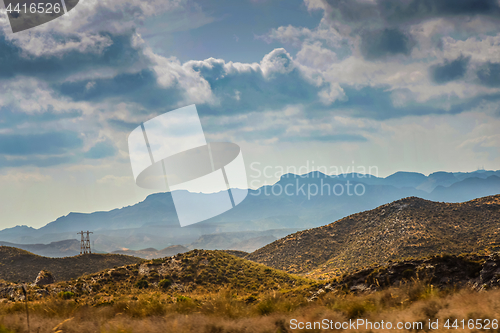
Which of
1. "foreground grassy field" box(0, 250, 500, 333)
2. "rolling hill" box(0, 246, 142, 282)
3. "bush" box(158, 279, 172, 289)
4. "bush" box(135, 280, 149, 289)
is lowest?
"rolling hill" box(0, 246, 142, 282)

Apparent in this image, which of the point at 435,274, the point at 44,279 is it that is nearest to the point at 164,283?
the point at 435,274

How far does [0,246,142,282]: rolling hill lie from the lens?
7594cm

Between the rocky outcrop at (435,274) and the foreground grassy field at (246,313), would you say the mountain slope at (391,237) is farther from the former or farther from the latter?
the foreground grassy field at (246,313)

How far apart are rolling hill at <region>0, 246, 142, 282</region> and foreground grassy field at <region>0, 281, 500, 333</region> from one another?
78.4 meters

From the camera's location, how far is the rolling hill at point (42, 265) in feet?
249

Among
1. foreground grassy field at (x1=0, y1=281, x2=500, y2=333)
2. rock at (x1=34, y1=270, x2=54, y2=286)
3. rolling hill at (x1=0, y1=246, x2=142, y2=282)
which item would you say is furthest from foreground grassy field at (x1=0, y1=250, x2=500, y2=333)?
rolling hill at (x1=0, y1=246, x2=142, y2=282)

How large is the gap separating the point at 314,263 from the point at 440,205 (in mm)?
36516

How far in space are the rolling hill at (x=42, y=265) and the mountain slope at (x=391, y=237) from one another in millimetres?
47488

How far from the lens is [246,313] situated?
33.4 feet

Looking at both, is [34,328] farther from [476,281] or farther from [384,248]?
[384,248]

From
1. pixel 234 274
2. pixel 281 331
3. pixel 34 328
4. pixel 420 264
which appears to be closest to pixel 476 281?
pixel 420 264

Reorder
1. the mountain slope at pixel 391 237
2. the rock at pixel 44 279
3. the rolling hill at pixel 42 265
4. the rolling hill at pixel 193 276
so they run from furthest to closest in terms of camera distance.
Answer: the rolling hill at pixel 42 265, the rock at pixel 44 279, the mountain slope at pixel 391 237, the rolling hill at pixel 193 276

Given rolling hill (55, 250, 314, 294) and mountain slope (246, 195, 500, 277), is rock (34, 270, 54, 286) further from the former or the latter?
mountain slope (246, 195, 500, 277)

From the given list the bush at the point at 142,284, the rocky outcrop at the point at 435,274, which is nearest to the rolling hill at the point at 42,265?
the bush at the point at 142,284
